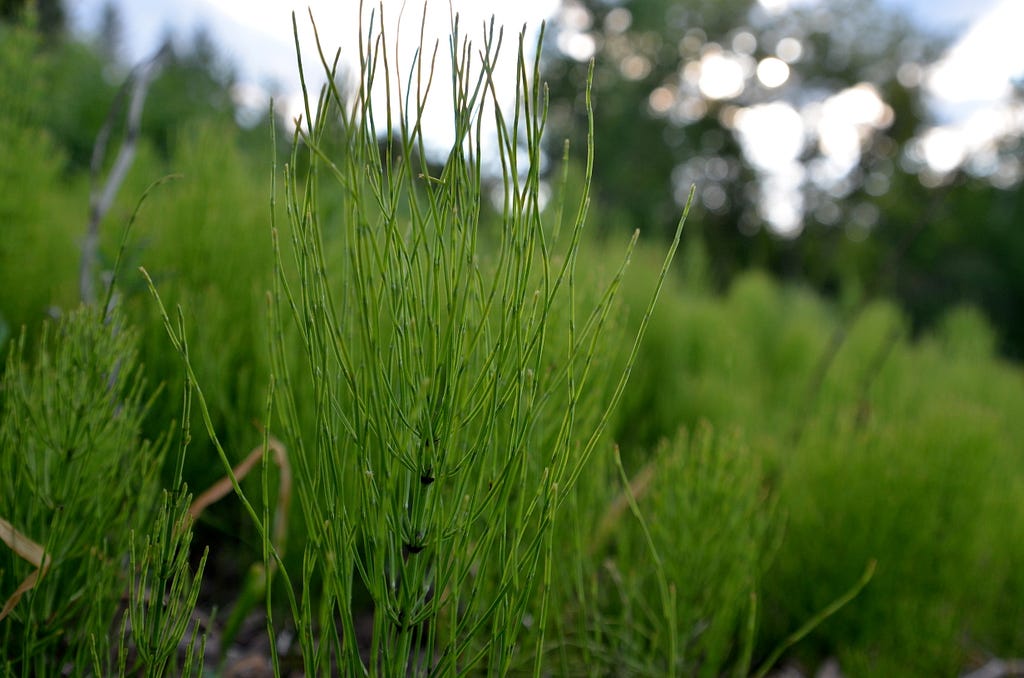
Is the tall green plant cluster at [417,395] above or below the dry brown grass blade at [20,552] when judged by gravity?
above

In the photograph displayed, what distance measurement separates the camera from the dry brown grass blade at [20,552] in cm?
62

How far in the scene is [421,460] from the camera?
51 centimetres

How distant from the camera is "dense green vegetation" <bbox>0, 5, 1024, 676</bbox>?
0.51 metres

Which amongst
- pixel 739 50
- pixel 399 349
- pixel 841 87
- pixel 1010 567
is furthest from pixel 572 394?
pixel 841 87

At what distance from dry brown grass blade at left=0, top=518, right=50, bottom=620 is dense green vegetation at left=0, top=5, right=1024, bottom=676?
0.5 inches

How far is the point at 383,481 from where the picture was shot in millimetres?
509

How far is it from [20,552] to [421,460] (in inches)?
16.3

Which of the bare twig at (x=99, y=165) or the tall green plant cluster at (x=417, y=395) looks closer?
the tall green plant cluster at (x=417, y=395)

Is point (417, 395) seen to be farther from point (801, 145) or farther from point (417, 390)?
point (801, 145)

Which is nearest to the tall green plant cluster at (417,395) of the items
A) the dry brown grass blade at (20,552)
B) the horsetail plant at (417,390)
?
the horsetail plant at (417,390)

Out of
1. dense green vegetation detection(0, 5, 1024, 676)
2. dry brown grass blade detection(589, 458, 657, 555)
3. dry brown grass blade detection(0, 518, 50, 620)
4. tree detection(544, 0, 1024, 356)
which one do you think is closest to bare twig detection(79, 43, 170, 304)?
dense green vegetation detection(0, 5, 1024, 676)

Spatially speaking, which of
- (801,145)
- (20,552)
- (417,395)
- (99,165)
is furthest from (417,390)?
(801,145)

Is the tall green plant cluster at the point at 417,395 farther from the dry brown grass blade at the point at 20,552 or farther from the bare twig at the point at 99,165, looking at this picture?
the bare twig at the point at 99,165

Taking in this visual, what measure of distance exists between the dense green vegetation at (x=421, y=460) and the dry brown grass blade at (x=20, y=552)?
1 cm
